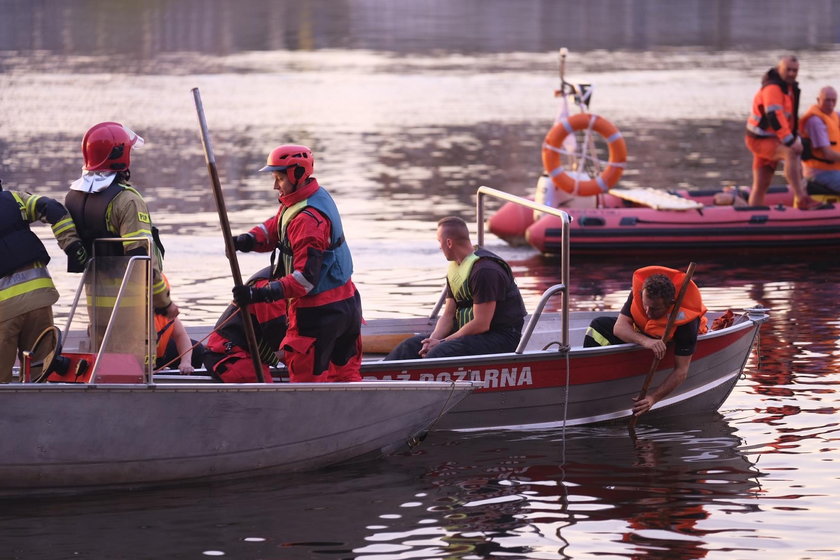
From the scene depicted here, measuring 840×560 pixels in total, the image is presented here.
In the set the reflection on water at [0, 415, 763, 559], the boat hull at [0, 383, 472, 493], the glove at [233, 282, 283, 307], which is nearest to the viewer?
the reflection on water at [0, 415, 763, 559]

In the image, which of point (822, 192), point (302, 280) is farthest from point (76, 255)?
point (822, 192)

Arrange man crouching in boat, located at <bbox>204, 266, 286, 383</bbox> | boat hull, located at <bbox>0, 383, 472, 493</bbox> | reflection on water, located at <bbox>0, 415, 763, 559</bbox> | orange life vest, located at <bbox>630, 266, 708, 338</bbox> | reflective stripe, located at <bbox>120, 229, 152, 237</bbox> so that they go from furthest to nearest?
orange life vest, located at <bbox>630, 266, 708, 338</bbox> → man crouching in boat, located at <bbox>204, 266, 286, 383</bbox> → reflective stripe, located at <bbox>120, 229, 152, 237</bbox> → boat hull, located at <bbox>0, 383, 472, 493</bbox> → reflection on water, located at <bbox>0, 415, 763, 559</bbox>

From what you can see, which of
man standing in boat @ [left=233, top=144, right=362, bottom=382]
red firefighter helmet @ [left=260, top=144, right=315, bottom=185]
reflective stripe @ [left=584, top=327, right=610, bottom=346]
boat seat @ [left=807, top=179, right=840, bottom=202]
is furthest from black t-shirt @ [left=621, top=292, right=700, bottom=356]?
boat seat @ [left=807, top=179, right=840, bottom=202]

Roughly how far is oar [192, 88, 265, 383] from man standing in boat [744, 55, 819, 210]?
925 cm

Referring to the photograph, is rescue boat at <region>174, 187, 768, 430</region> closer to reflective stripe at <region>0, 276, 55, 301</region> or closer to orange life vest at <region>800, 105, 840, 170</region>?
reflective stripe at <region>0, 276, 55, 301</region>

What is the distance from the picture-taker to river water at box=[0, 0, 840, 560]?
827cm

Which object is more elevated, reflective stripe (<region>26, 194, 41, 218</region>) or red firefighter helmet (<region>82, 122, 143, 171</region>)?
red firefighter helmet (<region>82, 122, 143, 171</region>)

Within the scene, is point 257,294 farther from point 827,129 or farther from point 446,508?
point 827,129

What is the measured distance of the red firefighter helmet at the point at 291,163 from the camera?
8.79 meters

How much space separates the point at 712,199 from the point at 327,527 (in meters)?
11.3

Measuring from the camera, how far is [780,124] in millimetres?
16953

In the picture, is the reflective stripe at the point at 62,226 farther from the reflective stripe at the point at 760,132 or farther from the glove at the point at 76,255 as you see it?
the reflective stripe at the point at 760,132

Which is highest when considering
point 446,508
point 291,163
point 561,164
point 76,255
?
point 291,163

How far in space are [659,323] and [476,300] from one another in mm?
1135
